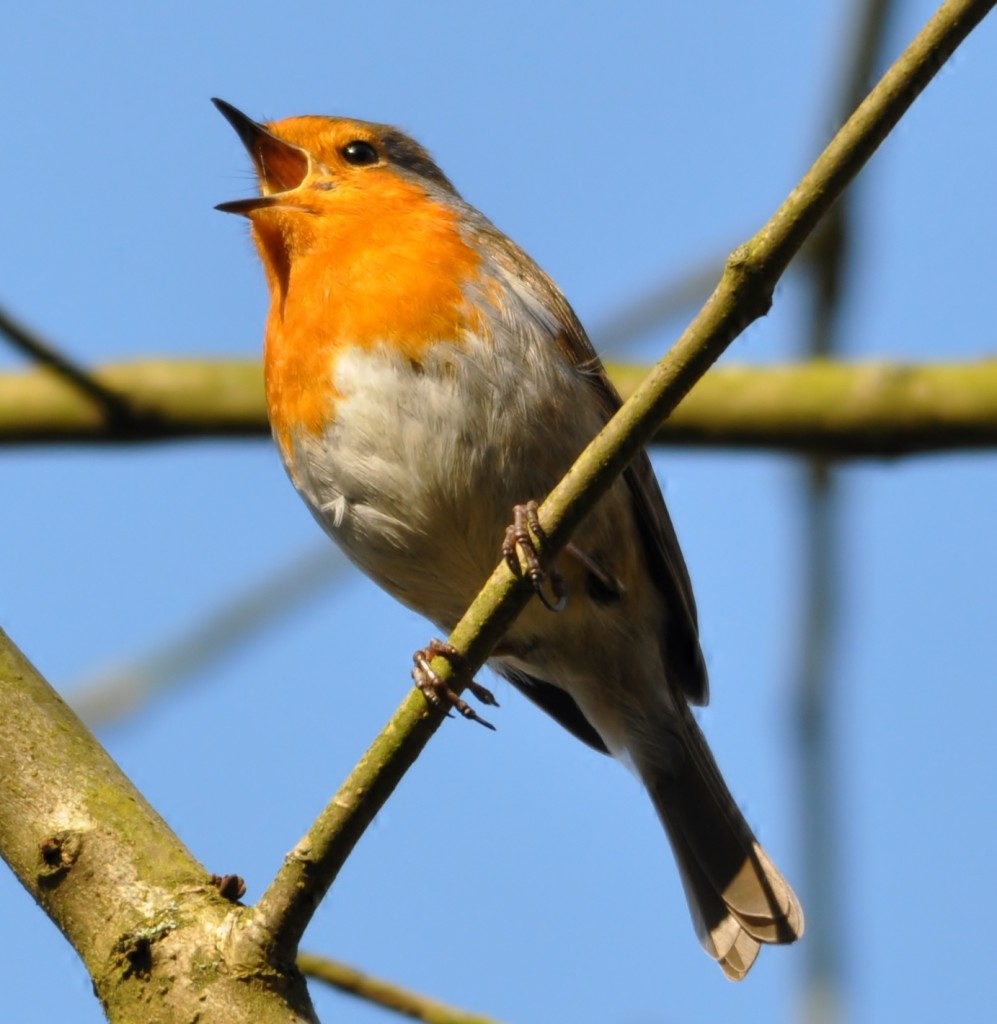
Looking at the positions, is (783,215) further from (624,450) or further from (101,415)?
(101,415)

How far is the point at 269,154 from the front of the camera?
5.75 metres

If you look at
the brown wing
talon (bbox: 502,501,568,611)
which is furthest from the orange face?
talon (bbox: 502,501,568,611)

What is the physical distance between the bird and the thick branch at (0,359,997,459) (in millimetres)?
267

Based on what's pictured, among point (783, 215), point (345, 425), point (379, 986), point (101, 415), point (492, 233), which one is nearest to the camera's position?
point (783, 215)

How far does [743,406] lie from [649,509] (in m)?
0.48

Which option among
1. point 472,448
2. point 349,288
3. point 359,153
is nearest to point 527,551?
point 472,448

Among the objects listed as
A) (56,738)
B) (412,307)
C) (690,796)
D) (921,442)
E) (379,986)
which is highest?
(412,307)

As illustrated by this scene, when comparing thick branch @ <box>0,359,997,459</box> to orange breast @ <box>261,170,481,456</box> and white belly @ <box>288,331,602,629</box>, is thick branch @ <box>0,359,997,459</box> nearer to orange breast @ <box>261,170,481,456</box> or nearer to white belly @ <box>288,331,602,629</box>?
orange breast @ <box>261,170,481,456</box>

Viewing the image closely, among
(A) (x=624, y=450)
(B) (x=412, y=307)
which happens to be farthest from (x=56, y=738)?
(B) (x=412, y=307)

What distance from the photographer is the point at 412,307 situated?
454 cm

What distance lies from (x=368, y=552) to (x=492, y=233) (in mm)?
1318

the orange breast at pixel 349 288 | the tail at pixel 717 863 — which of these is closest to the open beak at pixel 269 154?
the orange breast at pixel 349 288

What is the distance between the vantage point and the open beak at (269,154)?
562 cm

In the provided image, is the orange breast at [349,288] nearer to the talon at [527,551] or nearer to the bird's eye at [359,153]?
the bird's eye at [359,153]
